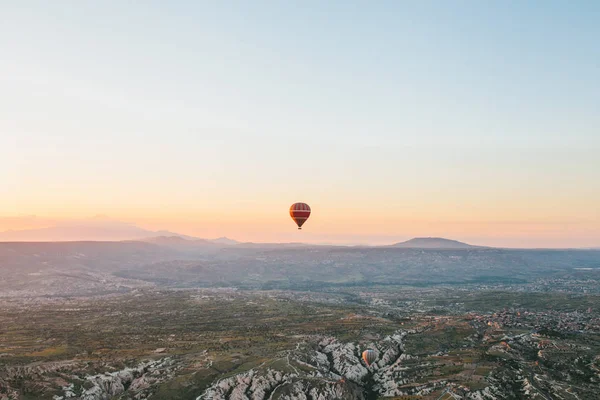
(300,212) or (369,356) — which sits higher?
(300,212)

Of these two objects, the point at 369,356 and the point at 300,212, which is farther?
the point at 300,212

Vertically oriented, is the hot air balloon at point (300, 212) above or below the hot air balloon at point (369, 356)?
above


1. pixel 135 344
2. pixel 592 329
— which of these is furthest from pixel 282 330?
pixel 592 329

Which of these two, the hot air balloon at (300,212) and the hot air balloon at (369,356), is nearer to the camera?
the hot air balloon at (369,356)

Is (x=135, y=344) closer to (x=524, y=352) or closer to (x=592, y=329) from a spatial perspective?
(x=524, y=352)
